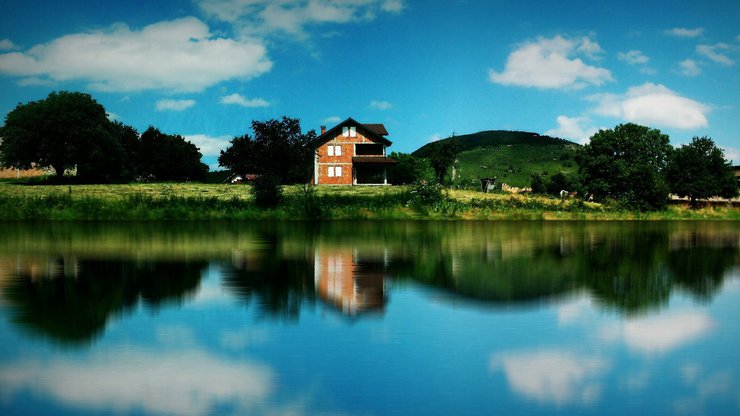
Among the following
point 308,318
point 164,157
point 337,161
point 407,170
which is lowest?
point 308,318

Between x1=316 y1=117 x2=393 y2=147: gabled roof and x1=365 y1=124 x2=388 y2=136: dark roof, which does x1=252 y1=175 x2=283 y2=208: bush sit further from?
x1=365 y1=124 x2=388 y2=136: dark roof

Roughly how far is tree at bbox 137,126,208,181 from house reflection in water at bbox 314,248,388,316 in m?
102

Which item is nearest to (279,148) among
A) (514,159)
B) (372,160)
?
(372,160)

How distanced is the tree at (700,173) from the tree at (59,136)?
234 ft

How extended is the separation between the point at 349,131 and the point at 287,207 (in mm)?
37580

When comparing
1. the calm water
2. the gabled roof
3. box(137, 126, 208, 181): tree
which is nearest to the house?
the gabled roof

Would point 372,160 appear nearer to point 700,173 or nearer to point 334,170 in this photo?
point 334,170

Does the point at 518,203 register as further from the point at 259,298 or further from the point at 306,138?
the point at 259,298

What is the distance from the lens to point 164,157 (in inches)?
4744

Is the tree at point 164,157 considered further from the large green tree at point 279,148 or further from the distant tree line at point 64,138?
the large green tree at point 279,148

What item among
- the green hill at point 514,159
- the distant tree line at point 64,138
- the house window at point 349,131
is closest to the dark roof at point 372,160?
the house window at point 349,131

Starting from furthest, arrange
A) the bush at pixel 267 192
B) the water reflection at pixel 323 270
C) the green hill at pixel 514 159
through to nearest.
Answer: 1. the green hill at pixel 514 159
2. the bush at pixel 267 192
3. the water reflection at pixel 323 270

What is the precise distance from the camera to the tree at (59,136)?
256 feet

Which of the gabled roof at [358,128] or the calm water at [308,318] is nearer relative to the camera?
the calm water at [308,318]
